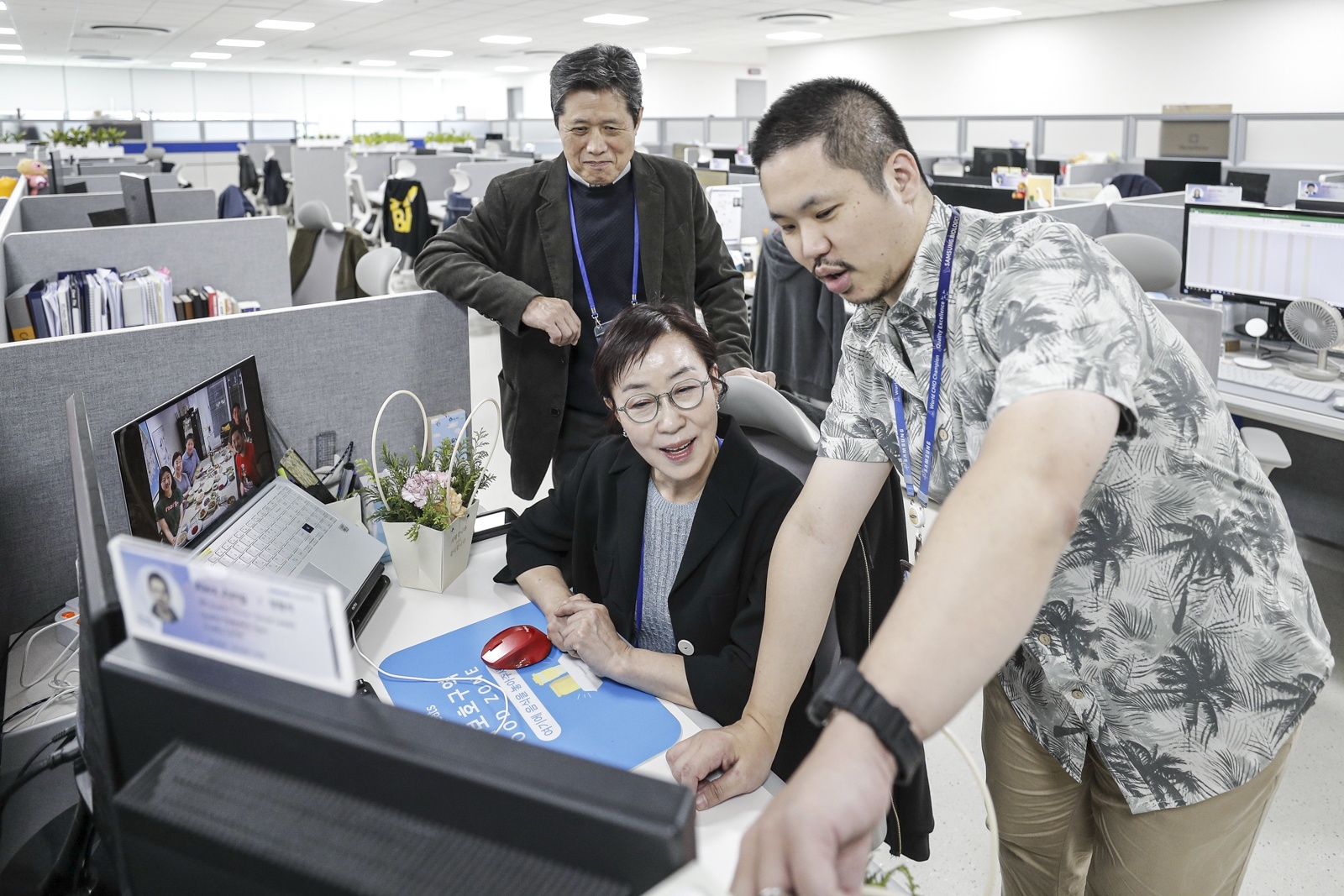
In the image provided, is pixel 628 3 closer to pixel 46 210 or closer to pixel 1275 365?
pixel 46 210

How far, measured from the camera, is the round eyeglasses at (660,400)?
1.37 m

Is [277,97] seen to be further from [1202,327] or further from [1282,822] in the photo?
[1282,822]

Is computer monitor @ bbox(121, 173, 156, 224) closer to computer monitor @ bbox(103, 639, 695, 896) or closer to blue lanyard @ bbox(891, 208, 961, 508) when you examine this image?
blue lanyard @ bbox(891, 208, 961, 508)

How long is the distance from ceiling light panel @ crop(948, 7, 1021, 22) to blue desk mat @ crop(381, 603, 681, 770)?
35.1 ft

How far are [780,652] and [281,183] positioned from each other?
38.2 feet

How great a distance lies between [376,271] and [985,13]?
9.65 metres

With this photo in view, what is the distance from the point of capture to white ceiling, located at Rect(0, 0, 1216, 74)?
10047mm

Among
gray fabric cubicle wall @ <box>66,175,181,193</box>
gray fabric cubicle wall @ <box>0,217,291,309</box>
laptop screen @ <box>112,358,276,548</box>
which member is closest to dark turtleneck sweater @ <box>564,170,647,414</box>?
laptop screen @ <box>112,358,276,548</box>

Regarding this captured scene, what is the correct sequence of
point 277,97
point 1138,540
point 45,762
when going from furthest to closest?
point 277,97, point 45,762, point 1138,540

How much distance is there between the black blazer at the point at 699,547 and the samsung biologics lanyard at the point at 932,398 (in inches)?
11.5

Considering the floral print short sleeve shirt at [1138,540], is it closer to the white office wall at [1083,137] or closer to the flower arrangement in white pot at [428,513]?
the flower arrangement in white pot at [428,513]

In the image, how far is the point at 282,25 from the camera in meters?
12.1

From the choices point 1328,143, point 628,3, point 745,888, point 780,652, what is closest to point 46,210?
point 780,652

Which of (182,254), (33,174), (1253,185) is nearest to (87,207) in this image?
(33,174)
